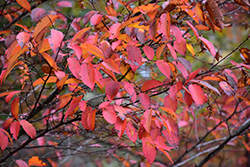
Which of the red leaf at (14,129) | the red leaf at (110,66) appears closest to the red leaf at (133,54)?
the red leaf at (110,66)

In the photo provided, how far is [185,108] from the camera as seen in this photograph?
92.5 inches

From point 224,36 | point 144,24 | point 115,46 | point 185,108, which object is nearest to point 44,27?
point 115,46

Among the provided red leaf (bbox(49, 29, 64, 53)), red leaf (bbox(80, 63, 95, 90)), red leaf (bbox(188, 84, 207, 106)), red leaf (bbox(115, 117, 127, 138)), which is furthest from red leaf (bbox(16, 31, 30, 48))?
red leaf (bbox(188, 84, 207, 106))

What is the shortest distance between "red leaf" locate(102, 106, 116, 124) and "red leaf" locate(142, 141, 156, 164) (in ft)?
0.60

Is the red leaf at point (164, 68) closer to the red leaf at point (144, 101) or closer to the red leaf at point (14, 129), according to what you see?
the red leaf at point (144, 101)

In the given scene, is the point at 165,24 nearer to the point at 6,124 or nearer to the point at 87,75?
the point at 87,75

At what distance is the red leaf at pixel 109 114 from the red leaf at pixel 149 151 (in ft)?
0.60

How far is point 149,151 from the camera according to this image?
90 centimetres

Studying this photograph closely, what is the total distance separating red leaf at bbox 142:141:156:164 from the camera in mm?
888

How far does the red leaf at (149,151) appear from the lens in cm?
89

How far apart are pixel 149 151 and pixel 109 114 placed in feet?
0.83

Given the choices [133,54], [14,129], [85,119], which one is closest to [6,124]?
[14,129]

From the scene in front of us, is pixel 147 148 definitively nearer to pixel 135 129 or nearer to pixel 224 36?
pixel 135 129

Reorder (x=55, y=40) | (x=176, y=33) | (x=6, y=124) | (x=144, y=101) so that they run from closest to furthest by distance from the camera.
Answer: (x=55, y=40)
(x=176, y=33)
(x=144, y=101)
(x=6, y=124)
